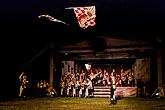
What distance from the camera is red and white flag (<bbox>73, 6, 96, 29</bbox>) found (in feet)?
51.6

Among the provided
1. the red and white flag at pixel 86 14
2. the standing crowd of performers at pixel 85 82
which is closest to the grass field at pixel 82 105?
the red and white flag at pixel 86 14

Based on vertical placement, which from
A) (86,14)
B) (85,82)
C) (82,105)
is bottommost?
(82,105)

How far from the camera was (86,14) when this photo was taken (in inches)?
639

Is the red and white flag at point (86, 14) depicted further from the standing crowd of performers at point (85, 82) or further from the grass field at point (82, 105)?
the standing crowd of performers at point (85, 82)

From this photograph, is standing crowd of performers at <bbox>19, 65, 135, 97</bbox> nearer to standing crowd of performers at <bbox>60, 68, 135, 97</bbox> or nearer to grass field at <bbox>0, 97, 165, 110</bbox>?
standing crowd of performers at <bbox>60, 68, 135, 97</bbox>

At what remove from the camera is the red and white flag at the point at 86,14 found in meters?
15.7

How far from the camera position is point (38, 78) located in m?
28.0

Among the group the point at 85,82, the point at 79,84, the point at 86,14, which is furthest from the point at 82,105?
the point at 79,84

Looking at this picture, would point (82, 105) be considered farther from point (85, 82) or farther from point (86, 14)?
point (85, 82)

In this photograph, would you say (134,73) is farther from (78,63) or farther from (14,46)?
(14,46)

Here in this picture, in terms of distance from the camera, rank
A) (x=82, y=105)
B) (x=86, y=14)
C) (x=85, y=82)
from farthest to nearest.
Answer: (x=85, y=82) < (x=82, y=105) < (x=86, y=14)

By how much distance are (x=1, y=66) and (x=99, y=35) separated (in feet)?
30.2

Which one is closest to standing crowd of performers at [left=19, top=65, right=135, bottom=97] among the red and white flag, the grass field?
the grass field

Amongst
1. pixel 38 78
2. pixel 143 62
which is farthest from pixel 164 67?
pixel 38 78
